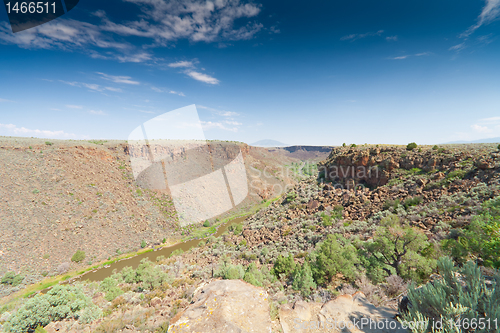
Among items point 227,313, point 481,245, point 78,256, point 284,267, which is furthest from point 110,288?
point 481,245

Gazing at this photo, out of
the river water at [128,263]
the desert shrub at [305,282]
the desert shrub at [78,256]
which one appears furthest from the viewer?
the desert shrub at [78,256]

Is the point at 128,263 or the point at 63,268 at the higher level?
the point at 63,268

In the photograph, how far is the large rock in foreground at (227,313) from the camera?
493cm

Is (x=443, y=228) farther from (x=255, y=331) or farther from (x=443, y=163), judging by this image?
(x=255, y=331)

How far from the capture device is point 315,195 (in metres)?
29.3

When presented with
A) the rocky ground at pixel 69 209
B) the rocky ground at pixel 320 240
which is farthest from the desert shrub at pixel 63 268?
the rocky ground at pixel 320 240

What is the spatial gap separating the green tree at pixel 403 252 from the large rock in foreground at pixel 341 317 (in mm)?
4990

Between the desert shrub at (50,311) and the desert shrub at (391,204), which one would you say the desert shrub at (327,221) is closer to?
the desert shrub at (391,204)

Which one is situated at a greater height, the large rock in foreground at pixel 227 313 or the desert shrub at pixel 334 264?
the large rock in foreground at pixel 227 313

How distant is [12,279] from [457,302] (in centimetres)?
4551

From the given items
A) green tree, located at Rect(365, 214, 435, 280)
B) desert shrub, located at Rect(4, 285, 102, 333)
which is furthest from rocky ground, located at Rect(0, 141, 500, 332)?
green tree, located at Rect(365, 214, 435, 280)

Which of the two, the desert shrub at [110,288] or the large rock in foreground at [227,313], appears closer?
the large rock in foreground at [227,313]

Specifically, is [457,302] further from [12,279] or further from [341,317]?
[12,279]

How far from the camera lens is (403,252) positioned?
1048 cm
